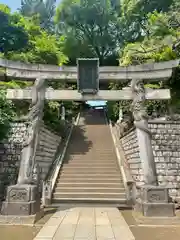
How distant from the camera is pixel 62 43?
3127cm

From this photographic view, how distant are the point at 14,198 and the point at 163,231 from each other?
429cm

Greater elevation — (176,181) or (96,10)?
(96,10)

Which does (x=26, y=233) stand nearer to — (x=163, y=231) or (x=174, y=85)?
(x=163, y=231)

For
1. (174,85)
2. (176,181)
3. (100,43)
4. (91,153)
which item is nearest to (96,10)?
(100,43)

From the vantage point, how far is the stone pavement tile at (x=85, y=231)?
4.97 meters

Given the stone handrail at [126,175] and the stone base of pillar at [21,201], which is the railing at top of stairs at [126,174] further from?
the stone base of pillar at [21,201]

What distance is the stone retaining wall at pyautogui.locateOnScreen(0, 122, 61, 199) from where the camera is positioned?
443 inches

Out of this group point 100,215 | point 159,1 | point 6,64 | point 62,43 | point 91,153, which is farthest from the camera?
point 62,43

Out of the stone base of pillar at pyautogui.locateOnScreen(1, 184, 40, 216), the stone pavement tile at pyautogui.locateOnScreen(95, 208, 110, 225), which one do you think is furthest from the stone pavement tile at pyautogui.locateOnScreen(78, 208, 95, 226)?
the stone base of pillar at pyautogui.locateOnScreen(1, 184, 40, 216)

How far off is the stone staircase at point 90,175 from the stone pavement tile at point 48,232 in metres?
3.67

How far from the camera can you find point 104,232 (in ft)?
17.3

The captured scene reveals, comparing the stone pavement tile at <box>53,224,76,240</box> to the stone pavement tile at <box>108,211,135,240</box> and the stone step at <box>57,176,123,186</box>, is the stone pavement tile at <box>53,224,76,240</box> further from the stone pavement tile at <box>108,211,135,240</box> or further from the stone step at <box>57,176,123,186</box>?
the stone step at <box>57,176,123,186</box>

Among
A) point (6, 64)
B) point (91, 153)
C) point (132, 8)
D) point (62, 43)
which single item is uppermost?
point (132, 8)

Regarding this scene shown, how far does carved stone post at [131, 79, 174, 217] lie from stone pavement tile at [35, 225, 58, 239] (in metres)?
2.98
